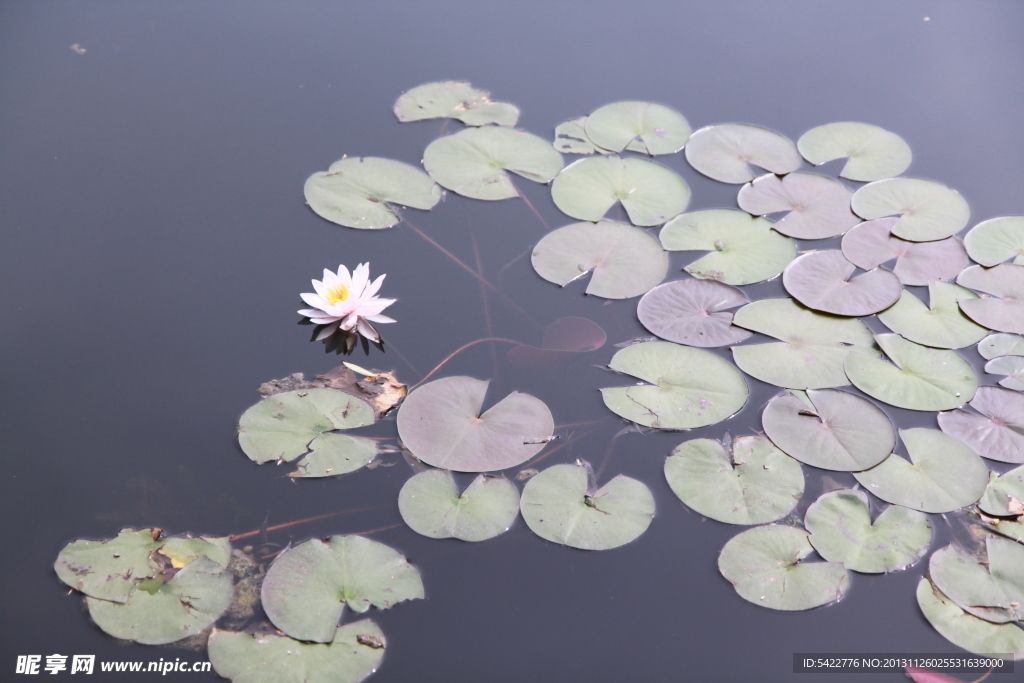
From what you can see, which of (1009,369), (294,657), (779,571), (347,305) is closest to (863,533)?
(779,571)

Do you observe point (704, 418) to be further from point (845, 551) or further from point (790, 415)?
point (845, 551)

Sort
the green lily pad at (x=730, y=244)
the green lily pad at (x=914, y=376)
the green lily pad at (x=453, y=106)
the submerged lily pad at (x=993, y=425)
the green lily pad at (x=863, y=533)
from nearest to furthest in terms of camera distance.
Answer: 1. the green lily pad at (x=863, y=533)
2. the submerged lily pad at (x=993, y=425)
3. the green lily pad at (x=914, y=376)
4. the green lily pad at (x=730, y=244)
5. the green lily pad at (x=453, y=106)

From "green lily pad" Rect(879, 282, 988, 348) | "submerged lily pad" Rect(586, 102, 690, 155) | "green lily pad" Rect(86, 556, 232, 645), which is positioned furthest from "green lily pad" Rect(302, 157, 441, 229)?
"green lily pad" Rect(879, 282, 988, 348)

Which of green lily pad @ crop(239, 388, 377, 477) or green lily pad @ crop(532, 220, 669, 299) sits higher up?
green lily pad @ crop(532, 220, 669, 299)

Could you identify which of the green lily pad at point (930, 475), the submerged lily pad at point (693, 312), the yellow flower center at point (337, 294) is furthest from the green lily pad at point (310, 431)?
the green lily pad at point (930, 475)

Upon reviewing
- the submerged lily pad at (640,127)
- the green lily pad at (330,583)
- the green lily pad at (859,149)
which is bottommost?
the green lily pad at (330,583)

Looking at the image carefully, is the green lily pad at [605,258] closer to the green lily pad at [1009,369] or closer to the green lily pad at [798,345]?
the green lily pad at [798,345]

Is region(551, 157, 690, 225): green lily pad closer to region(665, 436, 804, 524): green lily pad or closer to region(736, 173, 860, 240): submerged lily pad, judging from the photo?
region(736, 173, 860, 240): submerged lily pad
